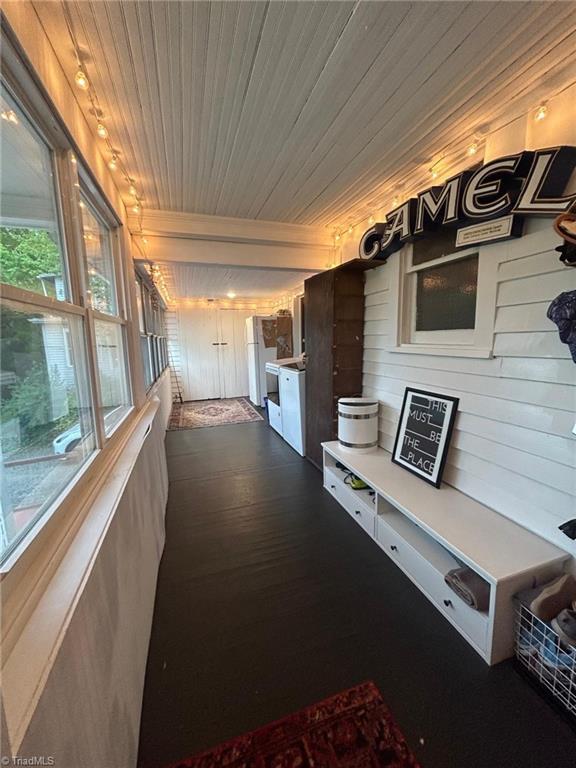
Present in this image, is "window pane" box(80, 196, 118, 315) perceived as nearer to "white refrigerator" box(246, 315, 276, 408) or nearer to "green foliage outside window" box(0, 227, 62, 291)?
"green foliage outside window" box(0, 227, 62, 291)

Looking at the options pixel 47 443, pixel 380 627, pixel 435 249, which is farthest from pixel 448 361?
pixel 47 443

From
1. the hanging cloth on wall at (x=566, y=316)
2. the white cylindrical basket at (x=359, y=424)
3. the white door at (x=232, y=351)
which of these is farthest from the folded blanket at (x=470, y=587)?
the white door at (x=232, y=351)

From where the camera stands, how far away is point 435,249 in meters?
2.13

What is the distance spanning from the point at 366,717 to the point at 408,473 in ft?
4.53

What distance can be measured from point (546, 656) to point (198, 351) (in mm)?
7032

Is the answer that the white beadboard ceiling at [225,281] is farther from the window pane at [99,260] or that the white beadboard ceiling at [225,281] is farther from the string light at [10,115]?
the string light at [10,115]

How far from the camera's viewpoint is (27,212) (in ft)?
3.29

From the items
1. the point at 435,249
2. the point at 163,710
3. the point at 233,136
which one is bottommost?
the point at 163,710

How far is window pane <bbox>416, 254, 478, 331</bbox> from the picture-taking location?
6.29ft

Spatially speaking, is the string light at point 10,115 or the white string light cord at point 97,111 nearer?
the string light at point 10,115

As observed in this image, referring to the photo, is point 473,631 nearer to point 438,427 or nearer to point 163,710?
point 438,427

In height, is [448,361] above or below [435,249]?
below

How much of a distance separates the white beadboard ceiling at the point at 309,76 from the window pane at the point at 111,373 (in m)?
1.13

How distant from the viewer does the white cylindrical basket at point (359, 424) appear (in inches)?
105
